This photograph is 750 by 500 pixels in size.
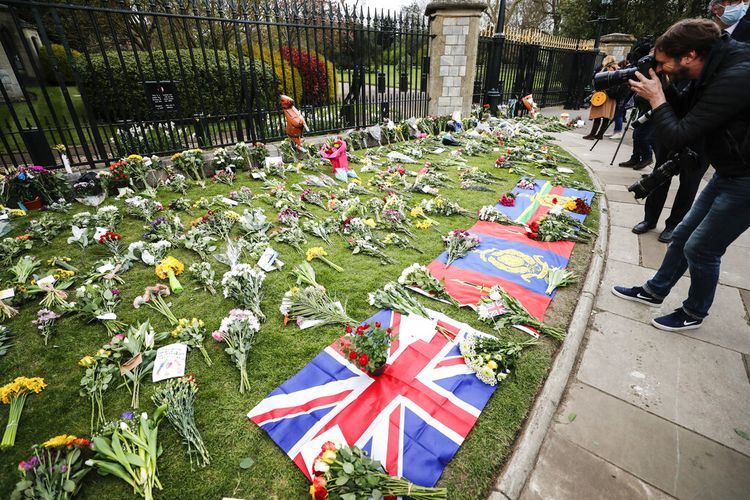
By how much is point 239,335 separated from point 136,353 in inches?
33.0

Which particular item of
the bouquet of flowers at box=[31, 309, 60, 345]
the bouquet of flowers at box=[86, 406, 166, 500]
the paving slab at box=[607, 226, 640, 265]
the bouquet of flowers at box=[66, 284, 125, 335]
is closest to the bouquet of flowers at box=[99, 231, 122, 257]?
the bouquet of flowers at box=[66, 284, 125, 335]

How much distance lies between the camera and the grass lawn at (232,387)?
2084 mm

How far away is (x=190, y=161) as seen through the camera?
22.7ft

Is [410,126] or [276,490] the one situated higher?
[410,126]

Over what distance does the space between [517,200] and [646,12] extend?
24.1 meters

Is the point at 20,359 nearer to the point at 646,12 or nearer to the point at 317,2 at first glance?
the point at 317,2

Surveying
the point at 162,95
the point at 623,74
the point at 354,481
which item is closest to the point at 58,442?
the point at 354,481

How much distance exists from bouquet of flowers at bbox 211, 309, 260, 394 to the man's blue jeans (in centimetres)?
379

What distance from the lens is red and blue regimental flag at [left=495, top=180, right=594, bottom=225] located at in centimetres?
570

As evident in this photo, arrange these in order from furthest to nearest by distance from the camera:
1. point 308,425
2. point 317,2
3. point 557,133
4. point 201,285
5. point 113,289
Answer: point 557,133
point 317,2
point 201,285
point 113,289
point 308,425

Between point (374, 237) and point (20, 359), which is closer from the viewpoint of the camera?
point (20, 359)

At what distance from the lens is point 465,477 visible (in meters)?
2.09

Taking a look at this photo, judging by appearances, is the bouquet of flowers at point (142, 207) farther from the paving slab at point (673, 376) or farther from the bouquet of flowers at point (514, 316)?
the paving slab at point (673, 376)

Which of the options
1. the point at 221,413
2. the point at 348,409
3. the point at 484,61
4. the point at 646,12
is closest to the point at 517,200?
the point at 348,409
